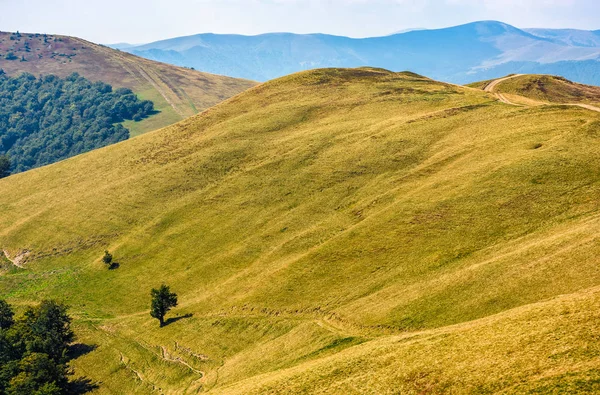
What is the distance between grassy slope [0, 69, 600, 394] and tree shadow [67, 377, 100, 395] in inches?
65.2

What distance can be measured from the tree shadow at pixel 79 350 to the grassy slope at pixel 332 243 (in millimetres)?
1563

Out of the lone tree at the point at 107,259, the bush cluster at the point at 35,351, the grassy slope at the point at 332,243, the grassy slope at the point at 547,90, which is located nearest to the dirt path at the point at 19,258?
the grassy slope at the point at 332,243

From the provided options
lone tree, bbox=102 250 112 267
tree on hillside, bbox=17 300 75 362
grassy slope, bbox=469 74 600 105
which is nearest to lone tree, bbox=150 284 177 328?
tree on hillside, bbox=17 300 75 362

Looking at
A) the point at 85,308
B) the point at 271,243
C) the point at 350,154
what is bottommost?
the point at 85,308

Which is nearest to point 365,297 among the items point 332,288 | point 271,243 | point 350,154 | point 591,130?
point 332,288

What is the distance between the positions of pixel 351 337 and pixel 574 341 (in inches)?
987

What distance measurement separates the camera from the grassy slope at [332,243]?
44.6 metres

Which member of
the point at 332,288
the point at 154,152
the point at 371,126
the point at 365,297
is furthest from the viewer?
the point at 154,152

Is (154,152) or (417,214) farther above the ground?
(154,152)

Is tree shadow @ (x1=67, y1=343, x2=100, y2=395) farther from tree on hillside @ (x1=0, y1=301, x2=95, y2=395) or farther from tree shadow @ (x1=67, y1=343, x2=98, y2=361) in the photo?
tree on hillside @ (x1=0, y1=301, x2=95, y2=395)

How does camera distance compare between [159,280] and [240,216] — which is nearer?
[159,280]

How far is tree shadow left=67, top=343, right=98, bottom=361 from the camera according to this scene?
7025 centimetres

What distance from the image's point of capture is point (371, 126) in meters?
117

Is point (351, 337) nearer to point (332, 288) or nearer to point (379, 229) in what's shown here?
point (332, 288)
